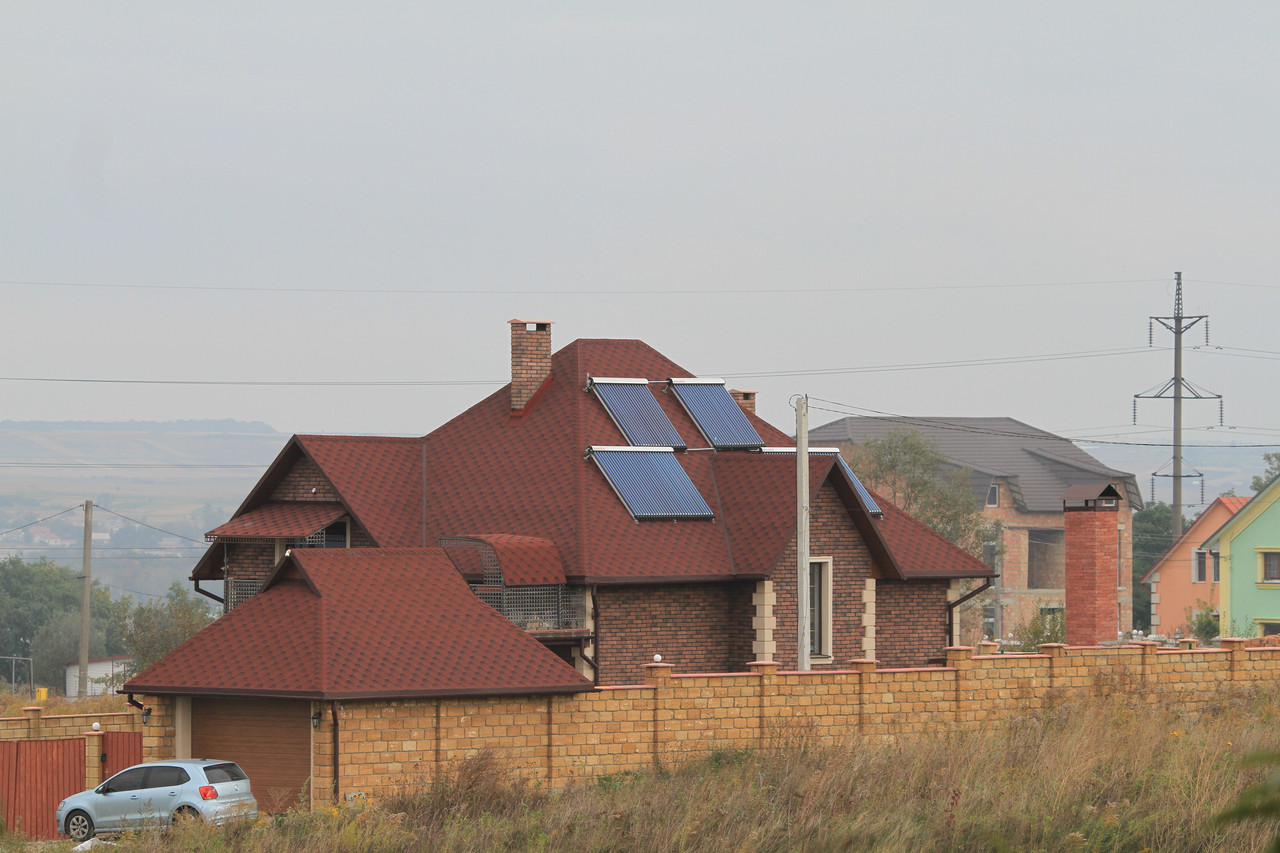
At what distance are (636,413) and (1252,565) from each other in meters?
33.6

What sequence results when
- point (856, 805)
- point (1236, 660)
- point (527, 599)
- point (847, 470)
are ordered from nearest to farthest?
point (856, 805), point (527, 599), point (1236, 660), point (847, 470)

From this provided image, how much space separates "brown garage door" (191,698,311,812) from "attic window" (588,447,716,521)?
360 inches

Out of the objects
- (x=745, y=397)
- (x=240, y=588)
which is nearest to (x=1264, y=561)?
(x=745, y=397)

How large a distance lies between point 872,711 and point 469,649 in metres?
7.01

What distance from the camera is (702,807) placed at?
701 inches

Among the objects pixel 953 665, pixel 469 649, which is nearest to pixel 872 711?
pixel 953 665

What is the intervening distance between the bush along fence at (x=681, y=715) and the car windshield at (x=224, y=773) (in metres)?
1.37

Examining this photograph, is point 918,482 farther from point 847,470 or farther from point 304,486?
point 304,486

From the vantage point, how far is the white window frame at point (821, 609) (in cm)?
2986

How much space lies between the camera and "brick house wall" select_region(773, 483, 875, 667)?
2945 cm

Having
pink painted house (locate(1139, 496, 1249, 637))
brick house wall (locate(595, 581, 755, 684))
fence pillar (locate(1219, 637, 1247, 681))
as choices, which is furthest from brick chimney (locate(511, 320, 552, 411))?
pink painted house (locate(1139, 496, 1249, 637))

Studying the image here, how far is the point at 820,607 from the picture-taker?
30078 millimetres

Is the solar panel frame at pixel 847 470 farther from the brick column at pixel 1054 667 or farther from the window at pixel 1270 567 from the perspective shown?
the window at pixel 1270 567

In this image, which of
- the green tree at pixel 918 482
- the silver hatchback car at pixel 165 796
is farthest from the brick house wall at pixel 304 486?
the green tree at pixel 918 482
